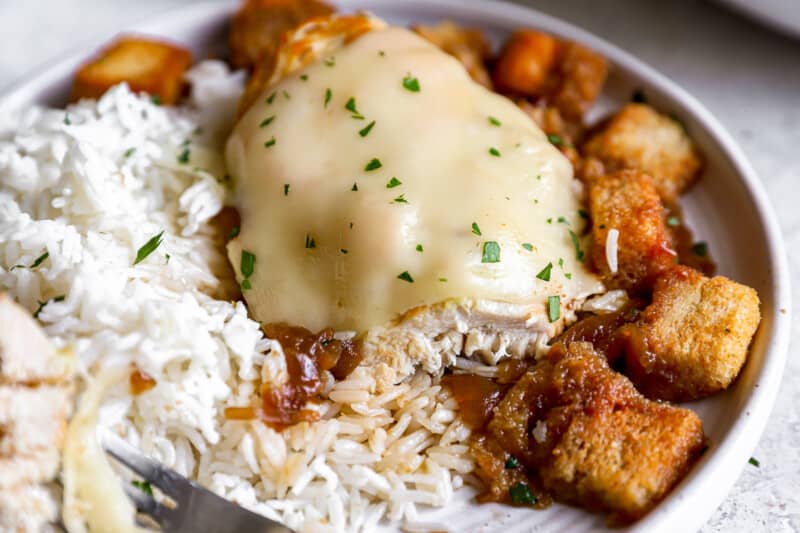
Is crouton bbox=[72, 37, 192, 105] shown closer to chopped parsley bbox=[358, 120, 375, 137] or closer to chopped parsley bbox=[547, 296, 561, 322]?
chopped parsley bbox=[358, 120, 375, 137]

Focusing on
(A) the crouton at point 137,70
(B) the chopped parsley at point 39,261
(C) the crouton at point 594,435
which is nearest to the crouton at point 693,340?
(C) the crouton at point 594,435

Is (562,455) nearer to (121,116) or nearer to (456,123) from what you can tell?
(456,123)

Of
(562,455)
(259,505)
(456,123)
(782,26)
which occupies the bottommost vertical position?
(259,505)

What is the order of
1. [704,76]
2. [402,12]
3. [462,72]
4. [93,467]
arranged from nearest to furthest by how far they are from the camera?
1. [93,467]
2. [462,72]
3. [402,12]
4. [704,76]

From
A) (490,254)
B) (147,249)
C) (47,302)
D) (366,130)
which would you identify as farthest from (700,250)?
(47,302)

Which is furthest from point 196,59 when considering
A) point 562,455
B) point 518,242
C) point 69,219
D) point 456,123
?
point 562,455

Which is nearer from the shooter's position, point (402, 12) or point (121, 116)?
point (121, 116)
